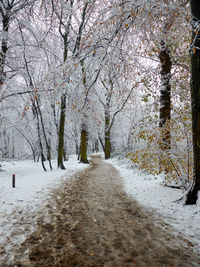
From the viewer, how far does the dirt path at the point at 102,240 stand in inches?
118

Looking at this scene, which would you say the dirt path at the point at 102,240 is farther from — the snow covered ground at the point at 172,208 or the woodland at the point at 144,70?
the woodland at the point at 144,70

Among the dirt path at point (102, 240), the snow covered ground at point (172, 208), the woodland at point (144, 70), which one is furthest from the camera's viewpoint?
the woodland at point (144, 70)

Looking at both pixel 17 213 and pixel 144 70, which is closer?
Result: pixel 17 213

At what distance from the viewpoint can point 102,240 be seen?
12.0 feet

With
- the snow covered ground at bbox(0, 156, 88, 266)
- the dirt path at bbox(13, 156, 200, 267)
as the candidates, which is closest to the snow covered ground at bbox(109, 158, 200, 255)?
the dirt path at bbox(13, 156, 200, 267)

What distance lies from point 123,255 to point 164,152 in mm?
3623

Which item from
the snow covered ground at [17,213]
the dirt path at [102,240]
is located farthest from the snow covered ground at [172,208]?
the snow covered ground at [17,213]

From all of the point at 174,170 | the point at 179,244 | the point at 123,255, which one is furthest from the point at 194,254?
the point at 174,170

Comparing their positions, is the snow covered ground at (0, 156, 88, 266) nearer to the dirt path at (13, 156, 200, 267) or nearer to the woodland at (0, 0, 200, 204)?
the dirt path at (13, 156, 200, 267)

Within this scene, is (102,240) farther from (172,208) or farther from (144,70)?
(144,70)

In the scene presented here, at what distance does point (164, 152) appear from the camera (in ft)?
19.6

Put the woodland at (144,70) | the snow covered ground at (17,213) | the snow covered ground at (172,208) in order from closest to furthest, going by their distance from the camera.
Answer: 1. the snow covered ground at (17,213)
2. the snow covered ground at (172,208)
3. the woodland at (144,70)

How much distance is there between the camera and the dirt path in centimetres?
299

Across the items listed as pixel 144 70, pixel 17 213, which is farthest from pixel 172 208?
pixel 17 213
